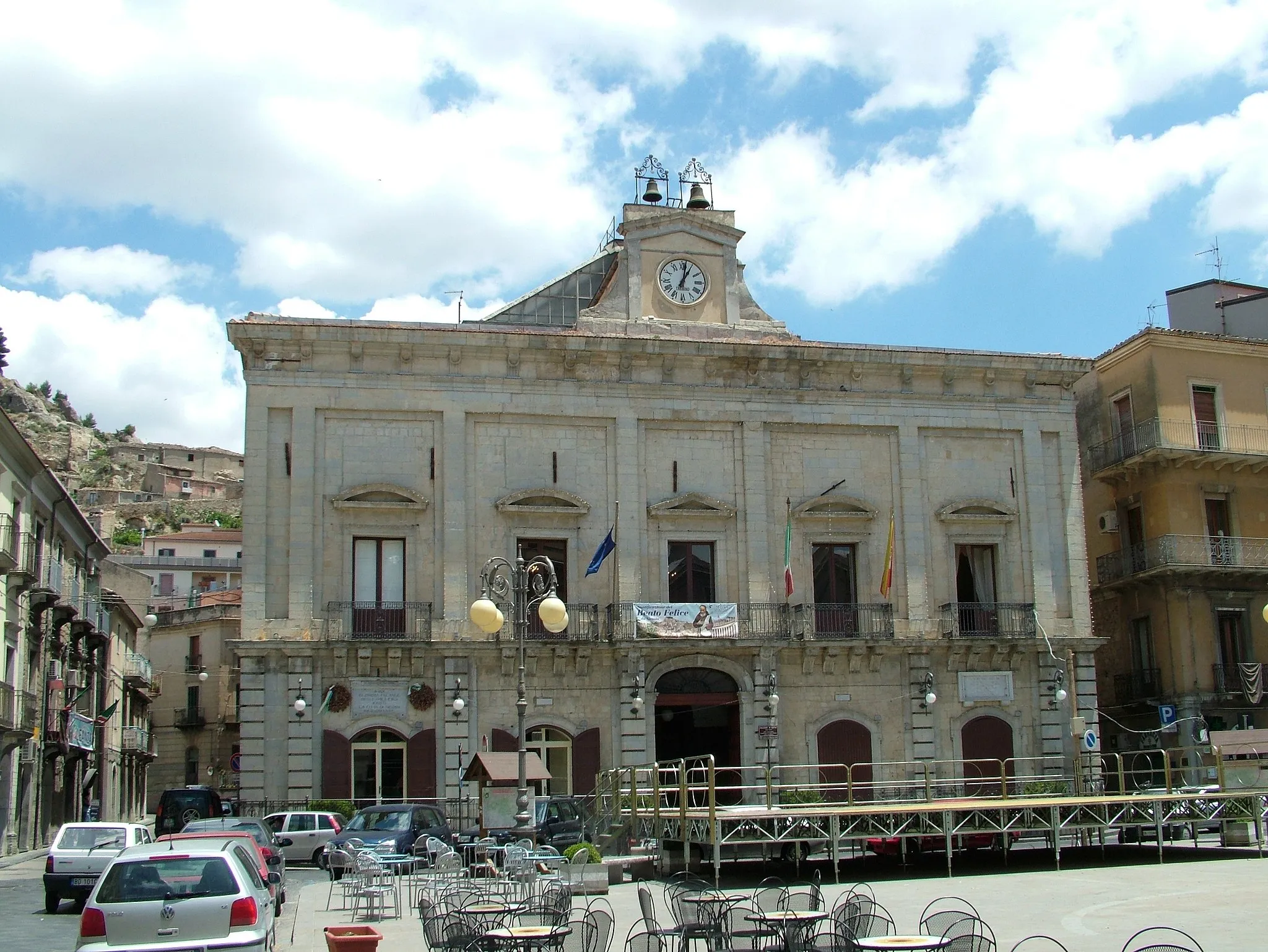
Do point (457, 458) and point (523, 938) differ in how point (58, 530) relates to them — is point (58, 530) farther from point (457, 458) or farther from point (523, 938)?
point (523, 938)

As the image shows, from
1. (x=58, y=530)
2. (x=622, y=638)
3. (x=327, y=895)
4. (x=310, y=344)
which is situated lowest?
(x=327, y=895)

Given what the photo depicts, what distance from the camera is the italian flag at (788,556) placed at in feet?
105

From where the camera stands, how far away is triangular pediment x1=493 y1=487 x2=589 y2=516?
32188 millimetres

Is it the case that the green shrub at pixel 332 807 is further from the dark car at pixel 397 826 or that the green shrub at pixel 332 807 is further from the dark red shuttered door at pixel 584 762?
the dark red shuttered door at pixel 584 762

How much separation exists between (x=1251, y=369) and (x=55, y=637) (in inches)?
1330

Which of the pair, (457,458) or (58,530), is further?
(58,530)

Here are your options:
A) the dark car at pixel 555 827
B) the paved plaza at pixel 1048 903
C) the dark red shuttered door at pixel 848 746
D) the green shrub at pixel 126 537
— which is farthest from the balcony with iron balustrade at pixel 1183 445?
the green shrub at pixel 126 537

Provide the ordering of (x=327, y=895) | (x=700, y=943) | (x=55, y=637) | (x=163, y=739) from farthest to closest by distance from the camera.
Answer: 1. (x=163, y=739)
2. (x=55, y=637)
3. (x=327, y=895)
4. (x=700, y=943)

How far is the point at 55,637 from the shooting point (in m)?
37.5

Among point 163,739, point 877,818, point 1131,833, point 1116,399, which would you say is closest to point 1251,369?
point 1116,399

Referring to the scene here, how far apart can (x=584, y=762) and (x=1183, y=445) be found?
60.9ft

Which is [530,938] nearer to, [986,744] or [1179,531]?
[986,744]

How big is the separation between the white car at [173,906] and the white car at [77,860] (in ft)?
27.3

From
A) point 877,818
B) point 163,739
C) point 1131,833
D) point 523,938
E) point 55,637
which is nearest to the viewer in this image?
point 523,938
